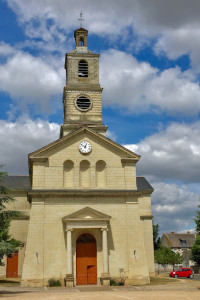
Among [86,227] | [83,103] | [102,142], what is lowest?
[86,227]

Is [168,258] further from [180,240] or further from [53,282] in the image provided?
[53,282]

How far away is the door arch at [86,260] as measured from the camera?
27.2 metres

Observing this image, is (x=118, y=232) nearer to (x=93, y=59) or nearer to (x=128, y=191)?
(x=128, y=191)

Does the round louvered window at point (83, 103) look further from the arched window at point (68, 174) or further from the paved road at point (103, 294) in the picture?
the paved road at point (103, 294)

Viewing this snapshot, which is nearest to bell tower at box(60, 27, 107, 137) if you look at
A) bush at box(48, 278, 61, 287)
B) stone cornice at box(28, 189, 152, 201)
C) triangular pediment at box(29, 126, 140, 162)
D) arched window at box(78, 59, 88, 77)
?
arched window at box(78, 59, 88, 77)

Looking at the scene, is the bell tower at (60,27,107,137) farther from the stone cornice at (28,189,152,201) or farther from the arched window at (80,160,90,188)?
the stone cornice at (28,189,152,201)

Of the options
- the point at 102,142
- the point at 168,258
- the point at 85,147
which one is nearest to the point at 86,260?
the point at 85,147

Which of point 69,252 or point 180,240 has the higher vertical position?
point 180,240

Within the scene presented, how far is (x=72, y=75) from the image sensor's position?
122ft

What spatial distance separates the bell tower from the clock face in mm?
4376

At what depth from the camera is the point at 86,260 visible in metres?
27.5

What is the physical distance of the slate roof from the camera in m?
42.6

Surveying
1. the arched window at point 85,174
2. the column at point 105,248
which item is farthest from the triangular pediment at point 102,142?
the column at point 105,248

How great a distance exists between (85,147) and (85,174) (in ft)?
7.48
